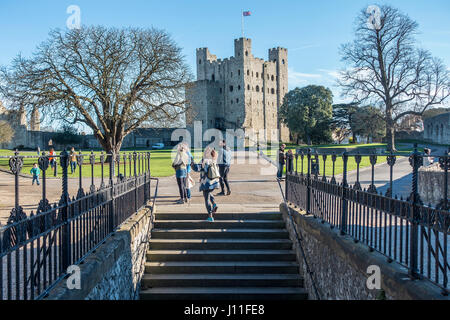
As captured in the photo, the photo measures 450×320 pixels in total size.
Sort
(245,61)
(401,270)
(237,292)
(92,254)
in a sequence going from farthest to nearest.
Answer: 1. (245,61)
2. (237,292)
3. (92,254)
4. (401,270)

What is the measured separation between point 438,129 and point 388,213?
54827mm

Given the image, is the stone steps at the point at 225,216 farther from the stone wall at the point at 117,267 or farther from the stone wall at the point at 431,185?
the stone wall at the point at 431,185

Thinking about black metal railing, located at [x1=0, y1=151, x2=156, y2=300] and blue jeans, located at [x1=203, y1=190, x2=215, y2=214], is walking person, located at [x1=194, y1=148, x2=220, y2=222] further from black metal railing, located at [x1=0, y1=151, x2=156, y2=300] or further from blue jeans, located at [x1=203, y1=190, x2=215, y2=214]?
black metal railing, located at [x1=0, y1=151, x2=156, y2=300]

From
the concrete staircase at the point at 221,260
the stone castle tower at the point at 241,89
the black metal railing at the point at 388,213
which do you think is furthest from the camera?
the stone castle tower at the point at 241,89

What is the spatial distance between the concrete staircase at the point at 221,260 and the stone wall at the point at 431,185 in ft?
17.7

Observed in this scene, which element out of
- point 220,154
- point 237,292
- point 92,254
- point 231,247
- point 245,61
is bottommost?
point 237,292

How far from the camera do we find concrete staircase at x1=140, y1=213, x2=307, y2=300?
6.52 meters

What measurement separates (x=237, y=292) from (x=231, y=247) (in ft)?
4.03

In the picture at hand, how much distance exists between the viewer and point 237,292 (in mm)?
6363

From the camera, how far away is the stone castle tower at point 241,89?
243ft

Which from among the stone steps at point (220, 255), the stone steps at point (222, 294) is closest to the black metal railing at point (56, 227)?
the stone steps at point (220, 255)

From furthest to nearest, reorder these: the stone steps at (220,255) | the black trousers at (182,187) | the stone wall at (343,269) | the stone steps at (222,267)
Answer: the black trousers at (182,187), the stone steps at (220,255), the stone steps at (222,267), the stone wall at (343,269)
